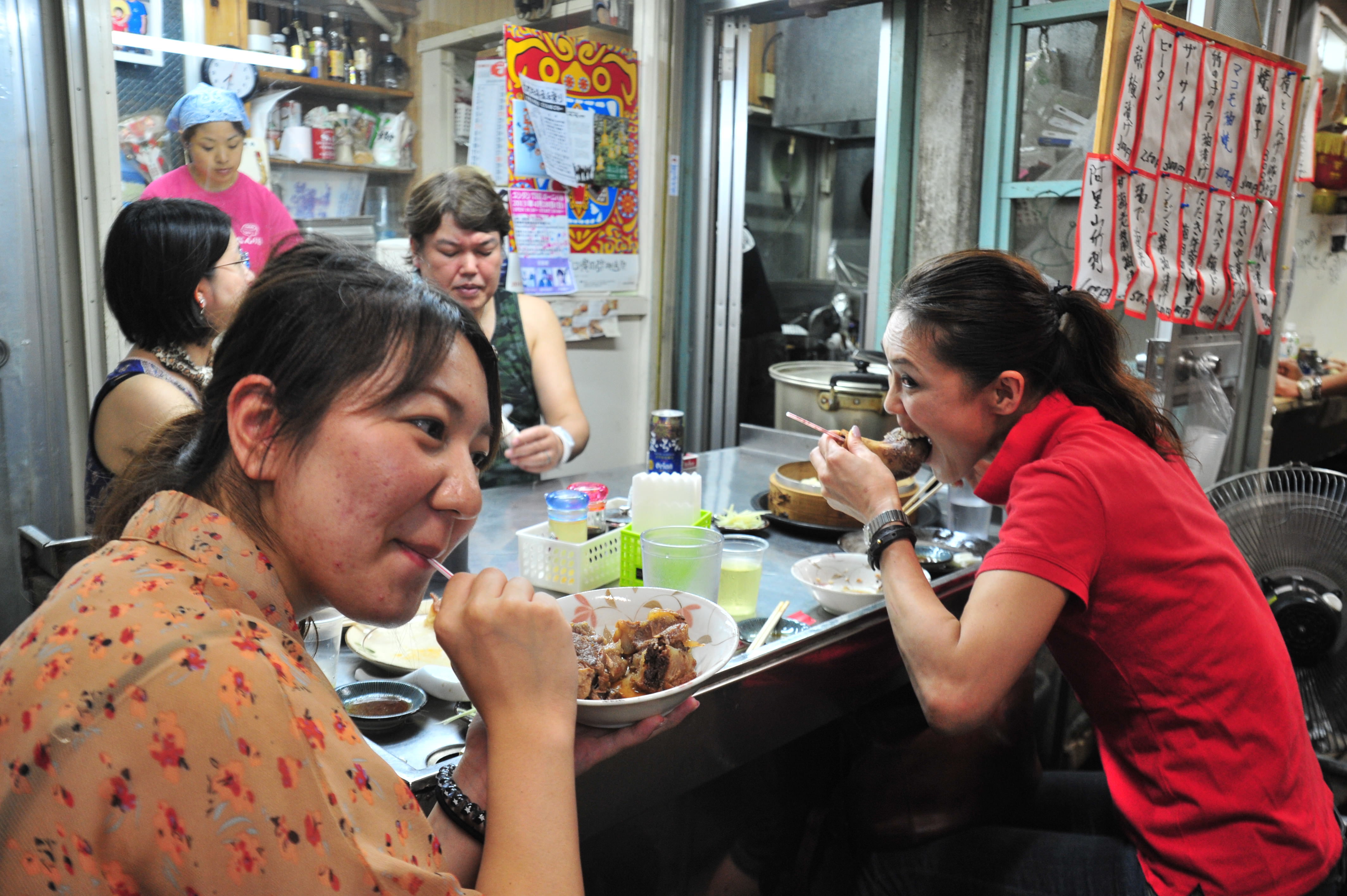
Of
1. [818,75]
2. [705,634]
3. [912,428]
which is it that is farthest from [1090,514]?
[818,75]

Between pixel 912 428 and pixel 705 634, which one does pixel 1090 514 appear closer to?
pixel 912 428

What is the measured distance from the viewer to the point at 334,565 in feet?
2.73

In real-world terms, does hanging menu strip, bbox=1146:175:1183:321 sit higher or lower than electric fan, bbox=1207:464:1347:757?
higher

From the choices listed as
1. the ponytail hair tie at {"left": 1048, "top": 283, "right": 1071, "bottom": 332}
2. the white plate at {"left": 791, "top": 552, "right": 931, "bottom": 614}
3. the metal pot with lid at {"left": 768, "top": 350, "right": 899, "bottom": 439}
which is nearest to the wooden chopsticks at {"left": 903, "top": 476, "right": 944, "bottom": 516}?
the white plate at {"left": 791, "top": 552, "right": 931, "bottom": 614}

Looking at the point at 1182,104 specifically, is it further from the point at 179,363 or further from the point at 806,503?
the point at 179,363

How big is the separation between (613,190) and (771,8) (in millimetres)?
1021

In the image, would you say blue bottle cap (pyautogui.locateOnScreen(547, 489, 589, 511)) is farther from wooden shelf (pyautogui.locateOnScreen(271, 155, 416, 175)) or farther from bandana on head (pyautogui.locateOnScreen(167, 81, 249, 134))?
wooden shelf (pyautogui.locateOnScreen(271, 155, 416, 175))

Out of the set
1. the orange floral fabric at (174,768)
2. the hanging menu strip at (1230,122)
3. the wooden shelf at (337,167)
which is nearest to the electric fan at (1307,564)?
the hanging menu strip at (1230,122)

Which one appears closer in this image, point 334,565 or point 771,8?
point 334,565

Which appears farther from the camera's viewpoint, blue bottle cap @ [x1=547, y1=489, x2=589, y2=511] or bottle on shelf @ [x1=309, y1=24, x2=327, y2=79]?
bottle on shelf @ [x1=309, y1=24, x2=327, y2=79]

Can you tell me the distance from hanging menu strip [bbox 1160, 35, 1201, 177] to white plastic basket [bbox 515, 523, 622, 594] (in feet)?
6.20

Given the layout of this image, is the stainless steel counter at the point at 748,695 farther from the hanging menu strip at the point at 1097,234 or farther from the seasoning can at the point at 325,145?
the seasoning can at the point at 325,145

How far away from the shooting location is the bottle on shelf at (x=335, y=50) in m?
3.43

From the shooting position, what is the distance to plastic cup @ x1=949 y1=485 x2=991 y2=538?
2.20 metres
